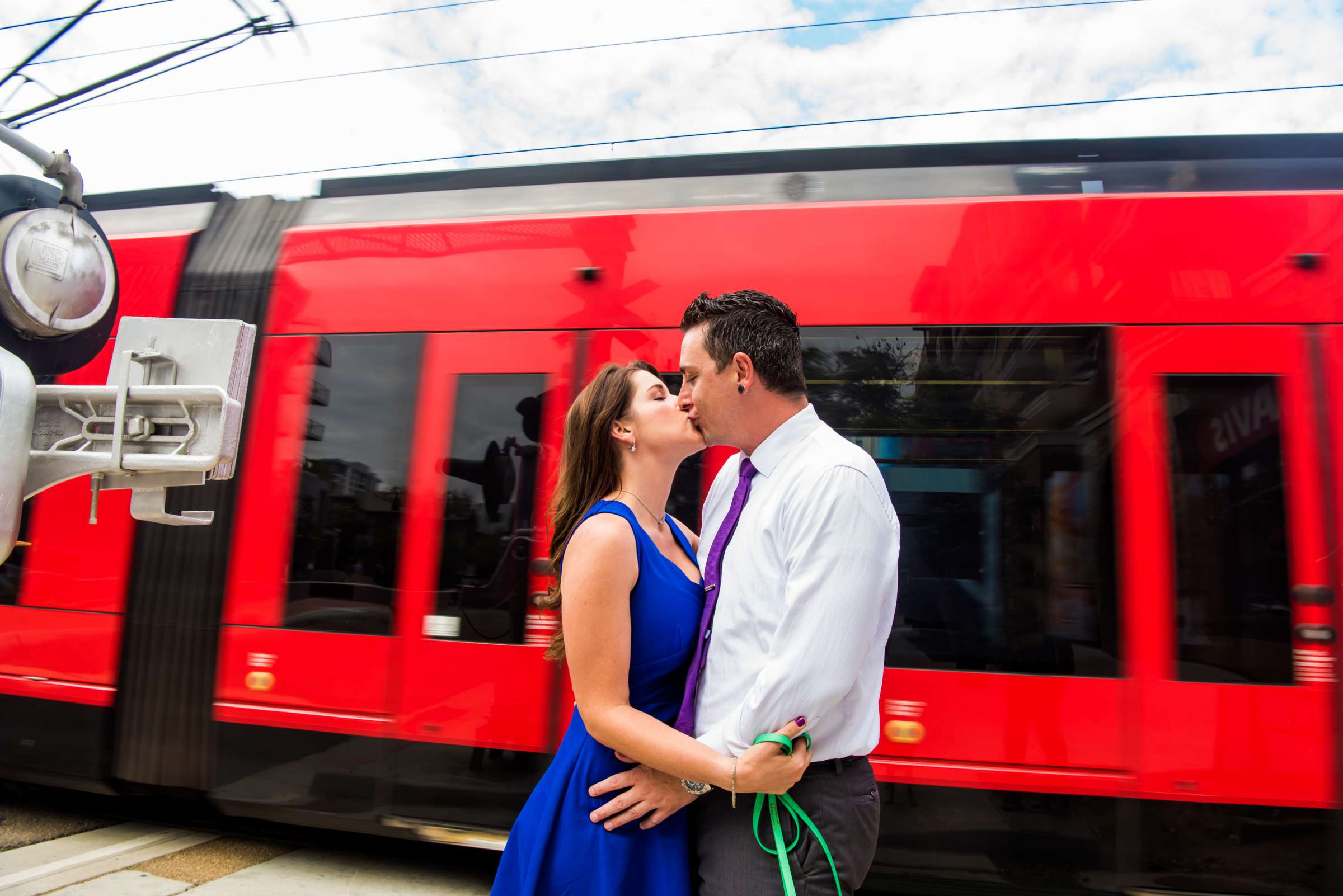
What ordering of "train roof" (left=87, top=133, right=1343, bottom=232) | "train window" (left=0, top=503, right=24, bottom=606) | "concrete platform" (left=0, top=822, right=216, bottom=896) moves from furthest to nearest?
"train window" (left=0, top=503, right=24, bottom=606), "concrete platform" (left=0, top=822, right=216, bottom=896), "train roof" (left=87, top=133, right=1343, bottom=232)

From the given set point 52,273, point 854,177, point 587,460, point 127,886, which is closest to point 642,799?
point 587,460

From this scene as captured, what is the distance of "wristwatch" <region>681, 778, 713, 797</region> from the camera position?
1.42 m

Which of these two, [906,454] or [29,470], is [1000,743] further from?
[29,470]

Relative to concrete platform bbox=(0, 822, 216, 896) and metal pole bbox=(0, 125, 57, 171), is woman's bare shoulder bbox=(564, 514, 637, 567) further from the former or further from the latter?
concrete platform bbox=(0, 822, 216, 896)

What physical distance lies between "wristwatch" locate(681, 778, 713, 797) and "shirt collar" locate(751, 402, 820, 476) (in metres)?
0.58

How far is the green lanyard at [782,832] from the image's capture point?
4.38ft

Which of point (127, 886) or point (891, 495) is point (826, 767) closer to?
point (891, 495)

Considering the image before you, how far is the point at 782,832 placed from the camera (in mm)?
1365

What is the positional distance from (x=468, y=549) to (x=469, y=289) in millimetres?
1173

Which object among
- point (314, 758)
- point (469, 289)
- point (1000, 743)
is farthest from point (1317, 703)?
point (314, 758)

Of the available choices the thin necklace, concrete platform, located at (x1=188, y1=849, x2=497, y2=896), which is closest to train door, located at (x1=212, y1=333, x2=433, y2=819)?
concrete platform, located at (x1=188, y1=849, x2=497, y2=896)

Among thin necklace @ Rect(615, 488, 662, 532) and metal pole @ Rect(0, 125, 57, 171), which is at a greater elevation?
metal pole @ Rect(0, 125, 57, 171)

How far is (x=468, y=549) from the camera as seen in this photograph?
3.39 metres

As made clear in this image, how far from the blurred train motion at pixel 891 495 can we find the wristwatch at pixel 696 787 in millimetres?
1757
